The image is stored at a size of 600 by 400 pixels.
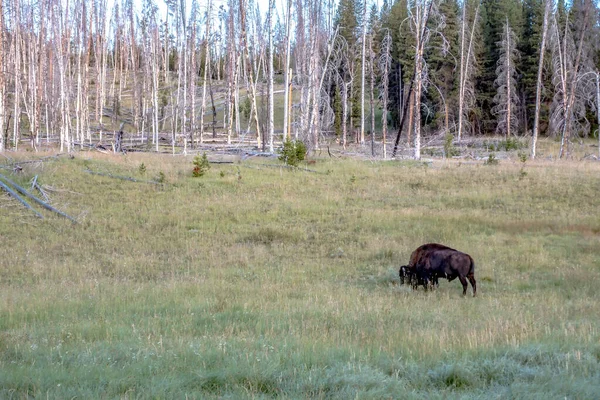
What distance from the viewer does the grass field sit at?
5738 millimetres

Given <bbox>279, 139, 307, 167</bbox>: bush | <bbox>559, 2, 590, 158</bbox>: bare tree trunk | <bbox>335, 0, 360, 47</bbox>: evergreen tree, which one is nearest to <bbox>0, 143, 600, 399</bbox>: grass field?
<bbox>279, 139, 307, 167</bbox>: bush

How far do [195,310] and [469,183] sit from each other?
1876 cm

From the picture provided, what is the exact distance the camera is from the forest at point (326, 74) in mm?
39281

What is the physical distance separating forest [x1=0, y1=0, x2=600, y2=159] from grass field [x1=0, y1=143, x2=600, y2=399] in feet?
33.2

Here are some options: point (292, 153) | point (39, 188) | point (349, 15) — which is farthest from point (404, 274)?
point (349, 15)

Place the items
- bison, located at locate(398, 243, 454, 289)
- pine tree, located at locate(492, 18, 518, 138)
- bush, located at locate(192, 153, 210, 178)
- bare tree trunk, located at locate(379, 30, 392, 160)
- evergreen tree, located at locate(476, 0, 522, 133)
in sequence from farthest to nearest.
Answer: evergreen tree, located at locate(476, 0, 522, 133) < pine tree, located at locate(492, 18, 518, 138) < bare tree trunk, located at locate(379, 30, 392, 160) < bush, located at locate(192, 153, 210, 178) < bison, located at locate(398, 243, 454, 289)

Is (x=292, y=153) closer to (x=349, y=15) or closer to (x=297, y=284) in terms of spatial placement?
(x=297, y=284)

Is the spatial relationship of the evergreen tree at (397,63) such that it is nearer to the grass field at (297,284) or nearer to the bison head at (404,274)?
the grass field at (297,284)

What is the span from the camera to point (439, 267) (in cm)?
1269

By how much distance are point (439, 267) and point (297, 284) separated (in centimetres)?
299

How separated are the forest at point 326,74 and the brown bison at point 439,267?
20.4 metres

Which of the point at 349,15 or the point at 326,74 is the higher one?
the point at 349,15

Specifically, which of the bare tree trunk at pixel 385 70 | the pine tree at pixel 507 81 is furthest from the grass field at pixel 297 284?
the pine tree at pixel 507 81

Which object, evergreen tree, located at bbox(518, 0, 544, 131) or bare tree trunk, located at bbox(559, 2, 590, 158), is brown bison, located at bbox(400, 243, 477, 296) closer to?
bare tree trunk, located at bbox(559, 2, 590, 158)
